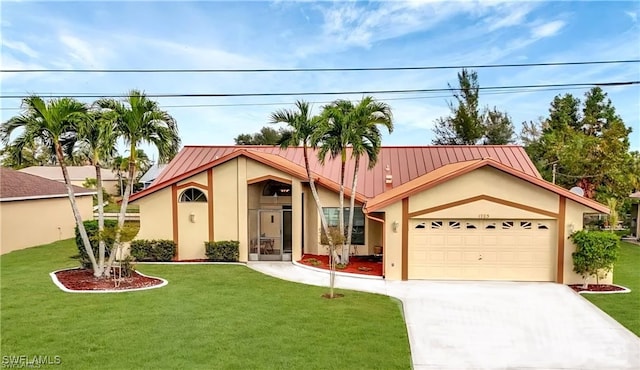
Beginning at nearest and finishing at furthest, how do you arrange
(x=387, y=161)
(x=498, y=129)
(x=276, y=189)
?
(x=276, y=189) → (x=387, y=161) → (x=498, y=129)

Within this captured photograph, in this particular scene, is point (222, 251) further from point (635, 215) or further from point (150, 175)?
point (150, 175)

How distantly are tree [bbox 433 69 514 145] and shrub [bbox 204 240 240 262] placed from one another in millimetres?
33844

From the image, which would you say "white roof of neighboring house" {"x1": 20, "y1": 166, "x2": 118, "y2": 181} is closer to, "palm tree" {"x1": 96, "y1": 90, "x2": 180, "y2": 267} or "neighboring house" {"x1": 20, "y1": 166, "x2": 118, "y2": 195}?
"neighboring house" {"x1": 20, "y1": 166, "x2": 118, "y2": 195}

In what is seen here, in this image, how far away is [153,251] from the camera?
1652 cm

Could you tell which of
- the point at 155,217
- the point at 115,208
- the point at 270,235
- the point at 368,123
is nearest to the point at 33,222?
the point at 155,217

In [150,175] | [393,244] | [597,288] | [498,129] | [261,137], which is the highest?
[261,137]

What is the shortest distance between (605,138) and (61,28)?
102 ft

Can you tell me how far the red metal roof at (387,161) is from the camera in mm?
19438

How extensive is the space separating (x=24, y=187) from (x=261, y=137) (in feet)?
128

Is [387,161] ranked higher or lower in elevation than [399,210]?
higher

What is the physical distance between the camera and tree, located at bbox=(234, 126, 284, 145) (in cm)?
5615

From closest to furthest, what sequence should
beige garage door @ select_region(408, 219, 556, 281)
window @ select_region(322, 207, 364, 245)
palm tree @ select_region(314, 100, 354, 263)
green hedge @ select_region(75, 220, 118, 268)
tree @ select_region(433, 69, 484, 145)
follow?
1. green hedge @ select_region(75, 220, 118, 268)
2. beige garage door @ select_region(408, 219, 556, 281)
3. palm tree @ select_region(314, 100, 354, 263)
4. window @ select_region(322, 207, 364, 245)
5. tree @ select_region(433, 69, 484, 145)

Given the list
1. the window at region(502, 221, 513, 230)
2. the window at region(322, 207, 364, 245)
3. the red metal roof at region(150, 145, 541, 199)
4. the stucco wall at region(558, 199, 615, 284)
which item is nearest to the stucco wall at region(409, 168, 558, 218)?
the stucco wall at region(558, 199, 615, 284)

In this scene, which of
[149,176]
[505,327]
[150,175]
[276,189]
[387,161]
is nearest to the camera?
[505,327]
